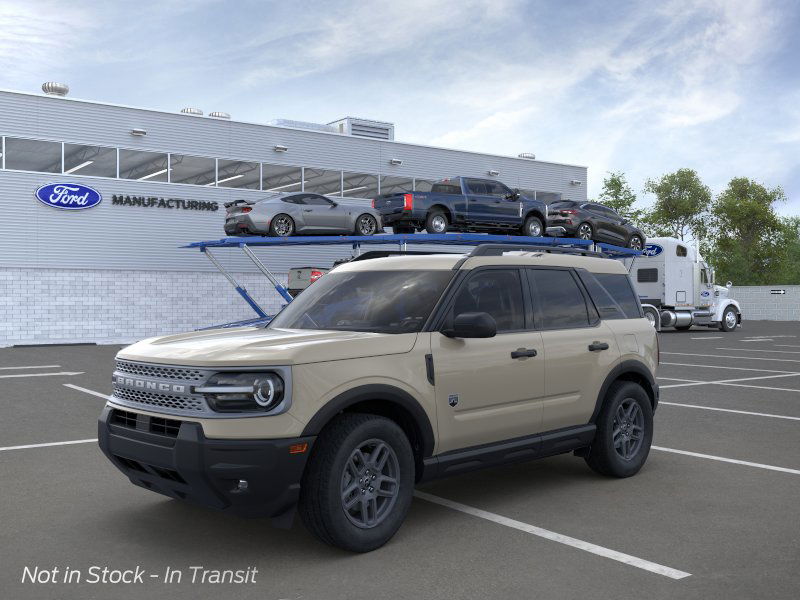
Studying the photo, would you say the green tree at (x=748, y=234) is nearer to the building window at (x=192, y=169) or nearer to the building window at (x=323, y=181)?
the building window at (x=323, y=181)

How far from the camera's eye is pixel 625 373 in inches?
272

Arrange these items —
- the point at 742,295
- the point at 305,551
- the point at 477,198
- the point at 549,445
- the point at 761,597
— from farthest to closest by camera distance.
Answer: the point at 742,295, the point at 477,198, the point at 549,445, the point at 305,551, the point at 761,597

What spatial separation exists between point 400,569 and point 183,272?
26.6 m

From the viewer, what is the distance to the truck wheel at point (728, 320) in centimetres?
3362

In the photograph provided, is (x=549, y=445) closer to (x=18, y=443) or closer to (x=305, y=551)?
(x=305, y=551)

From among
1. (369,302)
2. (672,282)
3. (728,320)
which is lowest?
(728,320)

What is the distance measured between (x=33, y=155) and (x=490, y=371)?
25570 millimetres

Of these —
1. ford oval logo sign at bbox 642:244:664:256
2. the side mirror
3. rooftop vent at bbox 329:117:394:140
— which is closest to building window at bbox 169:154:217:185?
rooftop vent at bbox 329:117:394:140

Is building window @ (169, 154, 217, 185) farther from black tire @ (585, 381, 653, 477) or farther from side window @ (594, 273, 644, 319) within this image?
black tire @ (585, 381, 653, 477)

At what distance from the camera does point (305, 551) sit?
4.84 m

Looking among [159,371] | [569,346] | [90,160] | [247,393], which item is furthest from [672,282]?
[247,393]

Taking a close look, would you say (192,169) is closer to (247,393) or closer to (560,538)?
(247,393)

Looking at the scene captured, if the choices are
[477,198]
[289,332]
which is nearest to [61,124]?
[477,198]

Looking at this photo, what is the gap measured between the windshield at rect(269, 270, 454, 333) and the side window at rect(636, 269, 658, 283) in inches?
1086
